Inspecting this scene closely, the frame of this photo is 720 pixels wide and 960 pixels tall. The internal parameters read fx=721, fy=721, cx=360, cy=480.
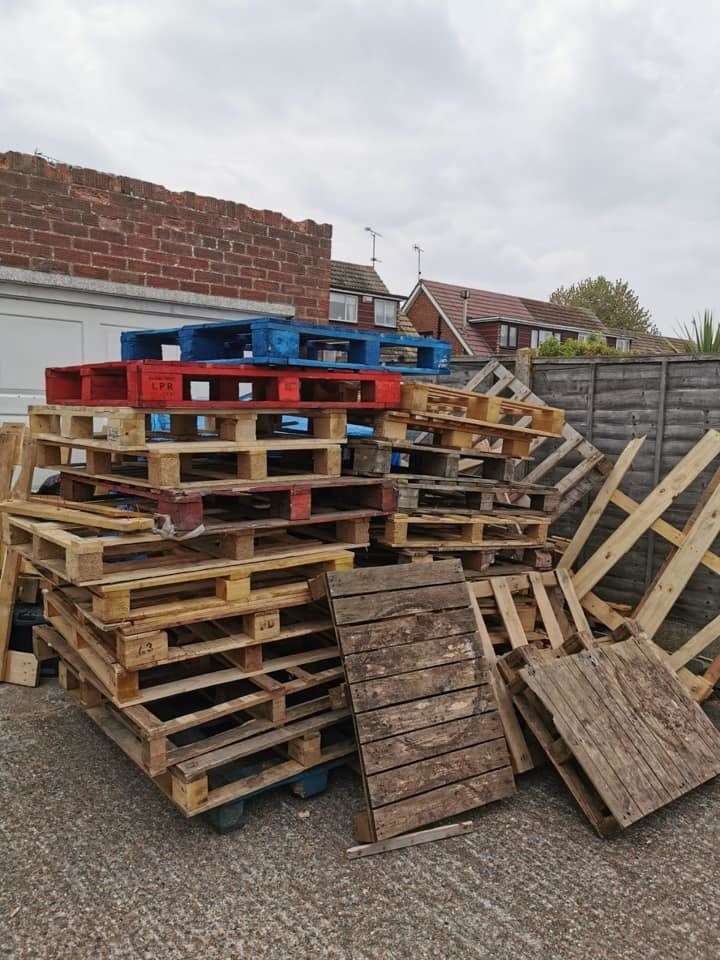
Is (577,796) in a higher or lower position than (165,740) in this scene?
lower

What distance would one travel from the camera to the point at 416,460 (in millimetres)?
5105

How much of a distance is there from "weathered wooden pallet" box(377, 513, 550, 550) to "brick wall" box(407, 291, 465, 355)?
1083 inches

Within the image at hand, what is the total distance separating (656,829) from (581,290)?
5034 centimetres

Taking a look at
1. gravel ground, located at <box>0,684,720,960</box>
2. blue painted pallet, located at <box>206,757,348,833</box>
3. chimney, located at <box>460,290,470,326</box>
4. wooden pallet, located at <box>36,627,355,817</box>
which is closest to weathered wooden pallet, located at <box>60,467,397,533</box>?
wooden pallet, located at <box>36,627,355,817</box>

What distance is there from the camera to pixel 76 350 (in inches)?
282

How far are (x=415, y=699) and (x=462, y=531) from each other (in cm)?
137

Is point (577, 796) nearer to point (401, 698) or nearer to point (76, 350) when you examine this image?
point (401, 698)

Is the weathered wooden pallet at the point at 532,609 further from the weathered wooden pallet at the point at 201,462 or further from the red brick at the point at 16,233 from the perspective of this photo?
the red brick at the point at 16,233

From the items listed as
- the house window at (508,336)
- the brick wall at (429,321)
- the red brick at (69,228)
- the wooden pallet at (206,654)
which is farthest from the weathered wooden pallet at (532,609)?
the house window at (508,336)

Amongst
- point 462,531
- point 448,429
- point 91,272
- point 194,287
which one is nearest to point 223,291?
point 194,287

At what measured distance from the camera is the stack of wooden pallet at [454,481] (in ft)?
15.3

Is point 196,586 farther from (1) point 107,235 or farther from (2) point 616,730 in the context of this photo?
(1) point 107,235

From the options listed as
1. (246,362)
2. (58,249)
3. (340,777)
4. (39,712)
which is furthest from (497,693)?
(58,249)

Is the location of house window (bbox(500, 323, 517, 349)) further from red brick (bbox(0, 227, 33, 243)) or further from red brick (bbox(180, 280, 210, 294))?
red brick (bbox(0, 227, 33, 243))
